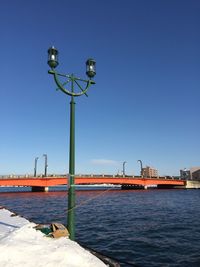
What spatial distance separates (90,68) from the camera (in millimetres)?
9688

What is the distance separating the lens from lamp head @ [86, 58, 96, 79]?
9.67 meters

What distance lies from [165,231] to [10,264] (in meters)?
15.1

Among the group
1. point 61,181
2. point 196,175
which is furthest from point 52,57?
point 196,175

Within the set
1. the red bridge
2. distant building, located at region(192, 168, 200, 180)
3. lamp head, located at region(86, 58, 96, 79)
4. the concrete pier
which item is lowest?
the concrete pier

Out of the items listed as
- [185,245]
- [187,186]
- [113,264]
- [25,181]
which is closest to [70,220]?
[113,264]

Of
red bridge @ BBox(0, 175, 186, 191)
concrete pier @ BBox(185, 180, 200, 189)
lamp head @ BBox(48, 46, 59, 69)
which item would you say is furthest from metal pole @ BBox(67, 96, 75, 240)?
concrete pier @ BBox(185, 180, 200, 189)

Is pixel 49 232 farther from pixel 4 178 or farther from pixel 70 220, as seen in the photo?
pixel 4 178

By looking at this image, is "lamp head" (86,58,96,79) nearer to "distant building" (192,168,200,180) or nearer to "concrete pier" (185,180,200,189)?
"concrete pier" (185,180,200,189)

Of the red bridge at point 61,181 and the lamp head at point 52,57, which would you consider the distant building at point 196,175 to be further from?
Answer: the lamp head at point 52,57

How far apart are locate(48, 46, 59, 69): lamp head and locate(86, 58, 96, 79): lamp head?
1.24m

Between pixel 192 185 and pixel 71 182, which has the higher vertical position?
pixel 71 182

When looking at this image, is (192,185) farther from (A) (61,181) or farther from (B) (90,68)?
(B) (90,68)

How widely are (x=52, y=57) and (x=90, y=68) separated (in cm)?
146

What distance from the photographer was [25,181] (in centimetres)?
7281
